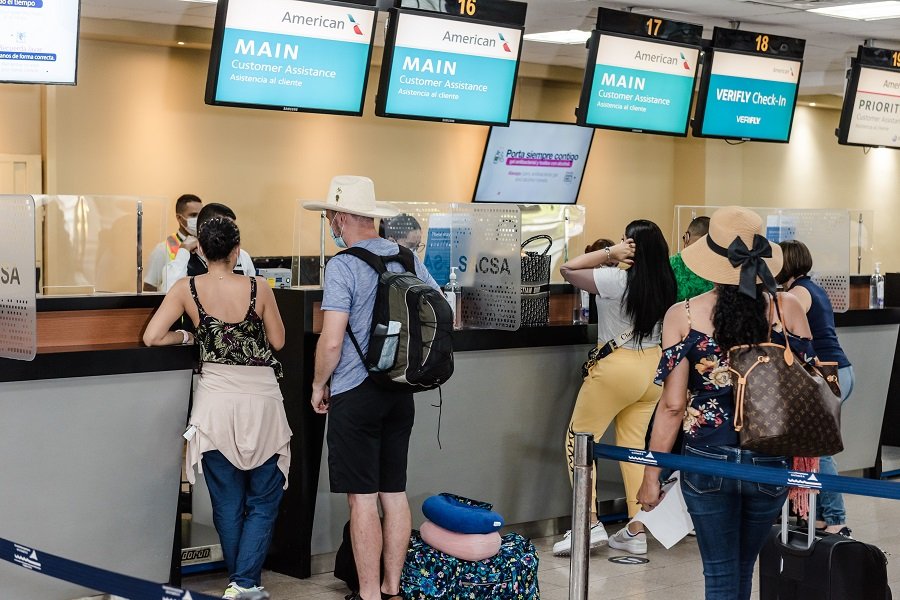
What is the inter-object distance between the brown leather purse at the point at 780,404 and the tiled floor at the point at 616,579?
1775 mm

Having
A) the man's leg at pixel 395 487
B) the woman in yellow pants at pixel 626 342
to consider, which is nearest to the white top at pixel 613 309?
the woman in yellow pants at pixel 626 342

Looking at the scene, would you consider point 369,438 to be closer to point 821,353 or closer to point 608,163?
point 821,353

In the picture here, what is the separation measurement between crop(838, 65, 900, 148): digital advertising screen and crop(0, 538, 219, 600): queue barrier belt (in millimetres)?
6742

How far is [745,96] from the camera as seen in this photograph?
24.9 ft

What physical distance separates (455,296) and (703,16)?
144 inches

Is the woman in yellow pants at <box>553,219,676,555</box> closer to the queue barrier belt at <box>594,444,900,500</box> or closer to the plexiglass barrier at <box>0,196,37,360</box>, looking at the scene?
the queue barrier belt at <box>594,444,900,500</box>

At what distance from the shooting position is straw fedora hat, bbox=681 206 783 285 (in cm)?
320

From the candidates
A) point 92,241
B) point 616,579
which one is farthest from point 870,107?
point 92,241

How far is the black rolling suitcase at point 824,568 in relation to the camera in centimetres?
350

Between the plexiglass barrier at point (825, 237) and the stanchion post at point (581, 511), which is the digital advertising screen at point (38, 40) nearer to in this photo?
the stanchion post at point (581, 511)

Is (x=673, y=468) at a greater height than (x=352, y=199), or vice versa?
(x=352, y=199)

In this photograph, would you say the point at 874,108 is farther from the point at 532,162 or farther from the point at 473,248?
the point at 473,248

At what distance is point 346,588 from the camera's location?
4.75 metres

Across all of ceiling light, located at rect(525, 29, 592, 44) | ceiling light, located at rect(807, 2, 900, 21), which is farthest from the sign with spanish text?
ceiling light, located at rect(525, 29, 592, 44)
